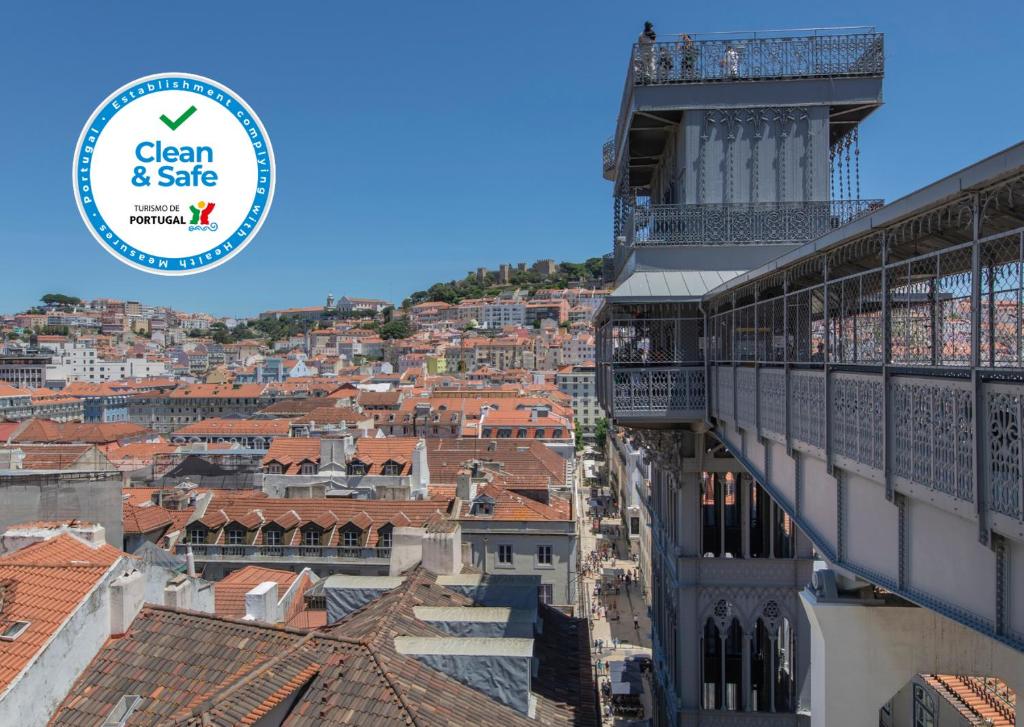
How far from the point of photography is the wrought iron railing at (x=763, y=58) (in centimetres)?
1142

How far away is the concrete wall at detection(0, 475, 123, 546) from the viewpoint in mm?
19203

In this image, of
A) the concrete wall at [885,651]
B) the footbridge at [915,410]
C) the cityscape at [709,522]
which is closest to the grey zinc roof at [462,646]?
the cityscape at [709,522]

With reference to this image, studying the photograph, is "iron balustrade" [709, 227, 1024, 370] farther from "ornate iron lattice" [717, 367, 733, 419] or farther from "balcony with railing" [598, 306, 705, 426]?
"balcony with railing" [598, 306, 705, 426]

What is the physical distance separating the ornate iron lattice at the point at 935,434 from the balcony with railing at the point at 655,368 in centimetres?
612

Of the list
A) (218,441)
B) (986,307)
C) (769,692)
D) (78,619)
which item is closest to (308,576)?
(78,619)

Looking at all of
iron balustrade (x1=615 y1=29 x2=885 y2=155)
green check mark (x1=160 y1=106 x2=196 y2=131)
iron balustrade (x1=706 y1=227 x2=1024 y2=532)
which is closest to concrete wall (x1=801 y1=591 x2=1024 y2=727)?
iron balustrade (x1=706 y1=227 x2=1024 y2=532)

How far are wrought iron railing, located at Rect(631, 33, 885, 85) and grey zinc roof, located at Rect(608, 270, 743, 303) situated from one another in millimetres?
2824

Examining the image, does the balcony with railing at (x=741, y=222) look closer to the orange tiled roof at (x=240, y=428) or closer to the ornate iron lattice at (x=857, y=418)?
the ornate iron lattice at (x=857, y=418)

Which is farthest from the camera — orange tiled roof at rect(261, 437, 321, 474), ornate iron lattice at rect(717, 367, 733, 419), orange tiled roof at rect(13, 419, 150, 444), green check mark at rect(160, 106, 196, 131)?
orange tiled roof at rect(13, 419, 150, 444)

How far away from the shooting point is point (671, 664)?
1380 cm

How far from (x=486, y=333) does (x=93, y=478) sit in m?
153

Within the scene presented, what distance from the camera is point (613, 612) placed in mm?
34031

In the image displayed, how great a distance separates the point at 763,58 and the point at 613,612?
26.9 metres

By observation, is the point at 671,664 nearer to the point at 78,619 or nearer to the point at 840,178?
the point at 840,178
